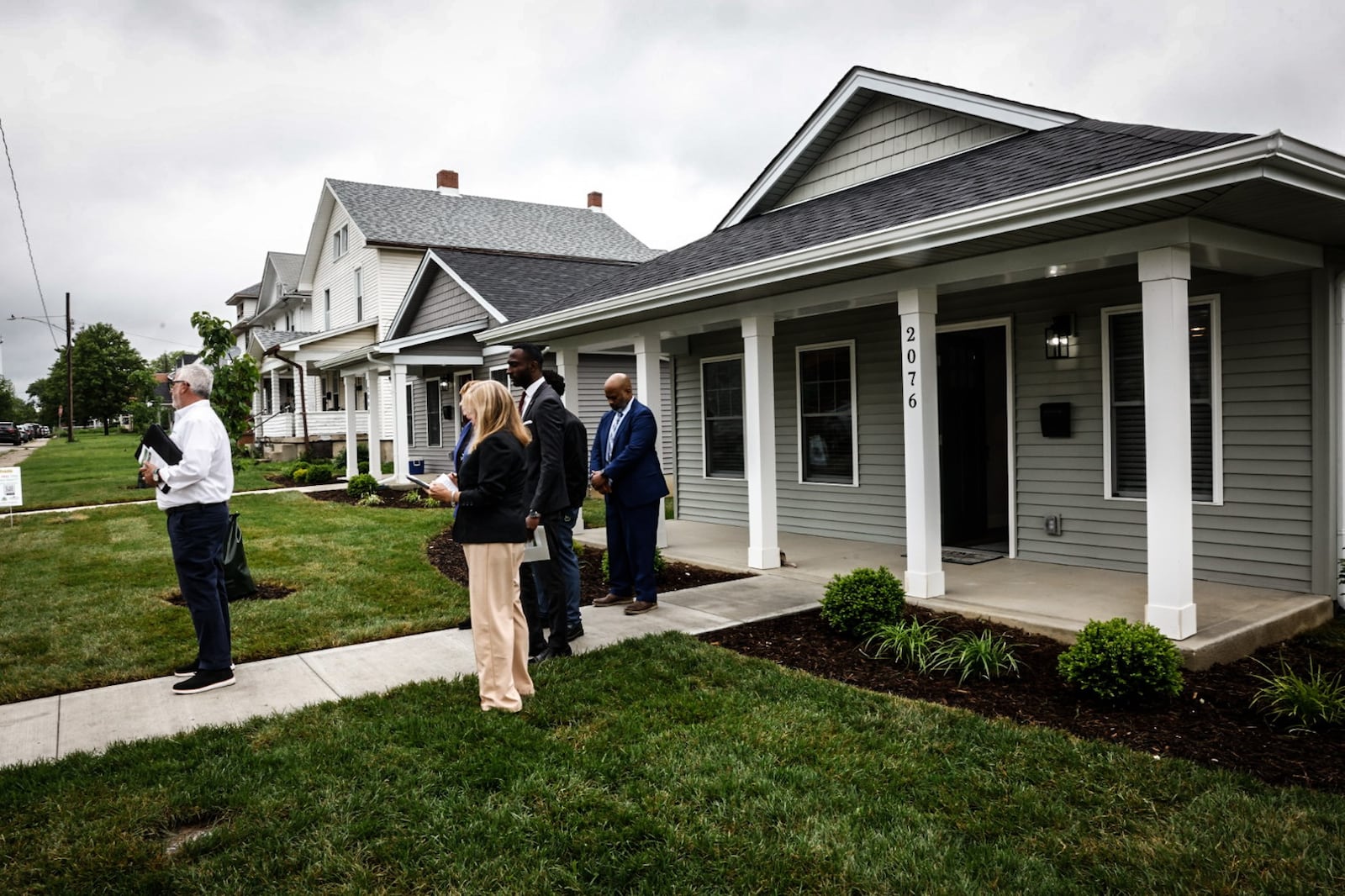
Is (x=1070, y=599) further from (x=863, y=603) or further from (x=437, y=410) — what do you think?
(x=437, y=410)

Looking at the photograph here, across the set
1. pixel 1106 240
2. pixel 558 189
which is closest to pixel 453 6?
pixel 1106 240

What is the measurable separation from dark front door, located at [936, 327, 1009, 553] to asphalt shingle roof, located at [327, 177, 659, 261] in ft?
60.2

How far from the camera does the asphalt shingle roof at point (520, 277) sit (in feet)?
54.5

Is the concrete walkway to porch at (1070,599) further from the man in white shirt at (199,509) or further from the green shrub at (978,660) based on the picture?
the man in white shirt at (199,509)

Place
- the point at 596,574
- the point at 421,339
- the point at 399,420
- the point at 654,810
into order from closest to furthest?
the point at 654,810 < the point at 596,574 < the point at 421,339 < the point at 399,420

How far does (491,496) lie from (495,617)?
2.06ft

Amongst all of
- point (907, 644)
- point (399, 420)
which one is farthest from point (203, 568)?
point (399, 420)

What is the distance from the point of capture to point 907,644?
5.35 meters

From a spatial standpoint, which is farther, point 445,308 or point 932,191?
point 445,308

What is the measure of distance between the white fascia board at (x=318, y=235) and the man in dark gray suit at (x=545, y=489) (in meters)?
23.0

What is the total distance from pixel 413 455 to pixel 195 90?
875 cm

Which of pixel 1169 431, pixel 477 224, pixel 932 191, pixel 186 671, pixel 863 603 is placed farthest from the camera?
pixel 477 224

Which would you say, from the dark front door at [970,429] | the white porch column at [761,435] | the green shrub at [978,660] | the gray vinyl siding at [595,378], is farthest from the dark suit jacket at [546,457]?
the gray vinyl siding at [595,378]

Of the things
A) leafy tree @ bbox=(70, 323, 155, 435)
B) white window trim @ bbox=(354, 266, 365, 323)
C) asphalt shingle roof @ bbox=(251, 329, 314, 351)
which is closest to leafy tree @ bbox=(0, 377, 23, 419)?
leafy tree @ bbox=(70, 323, 155, 435)
